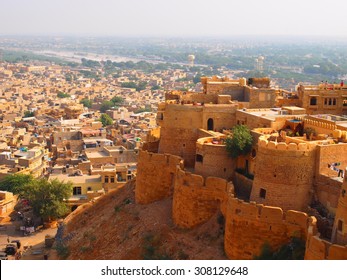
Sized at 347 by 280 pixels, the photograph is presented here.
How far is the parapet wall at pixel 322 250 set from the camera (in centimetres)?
1617

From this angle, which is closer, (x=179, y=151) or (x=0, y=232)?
(x=179, y=151)

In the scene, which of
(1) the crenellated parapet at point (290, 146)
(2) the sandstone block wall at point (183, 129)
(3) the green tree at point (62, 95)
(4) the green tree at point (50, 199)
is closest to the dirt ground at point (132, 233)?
(2) the sandstone block wall at point (183, 129)

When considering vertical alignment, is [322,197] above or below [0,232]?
above

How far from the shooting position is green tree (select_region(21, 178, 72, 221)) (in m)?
35.1

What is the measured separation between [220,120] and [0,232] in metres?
16.5

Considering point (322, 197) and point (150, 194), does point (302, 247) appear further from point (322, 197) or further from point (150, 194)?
point (150, 194)

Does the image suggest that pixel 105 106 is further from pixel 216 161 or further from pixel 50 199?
pixel 216 161

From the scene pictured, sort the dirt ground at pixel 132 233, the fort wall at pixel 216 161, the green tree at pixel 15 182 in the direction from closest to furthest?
the dirt ground at pixel 132 233 < the fort wall at pixel 216 161 < the green tree at pixel 15 182

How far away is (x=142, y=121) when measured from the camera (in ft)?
216

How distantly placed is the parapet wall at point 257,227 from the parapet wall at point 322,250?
4.11 ft

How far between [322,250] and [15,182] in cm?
2914

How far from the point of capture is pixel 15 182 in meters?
41.4

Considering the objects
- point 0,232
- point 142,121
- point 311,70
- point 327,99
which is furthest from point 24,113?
point 311,70

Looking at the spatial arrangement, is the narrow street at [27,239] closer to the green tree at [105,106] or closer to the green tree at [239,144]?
the green tree at [239,144]
